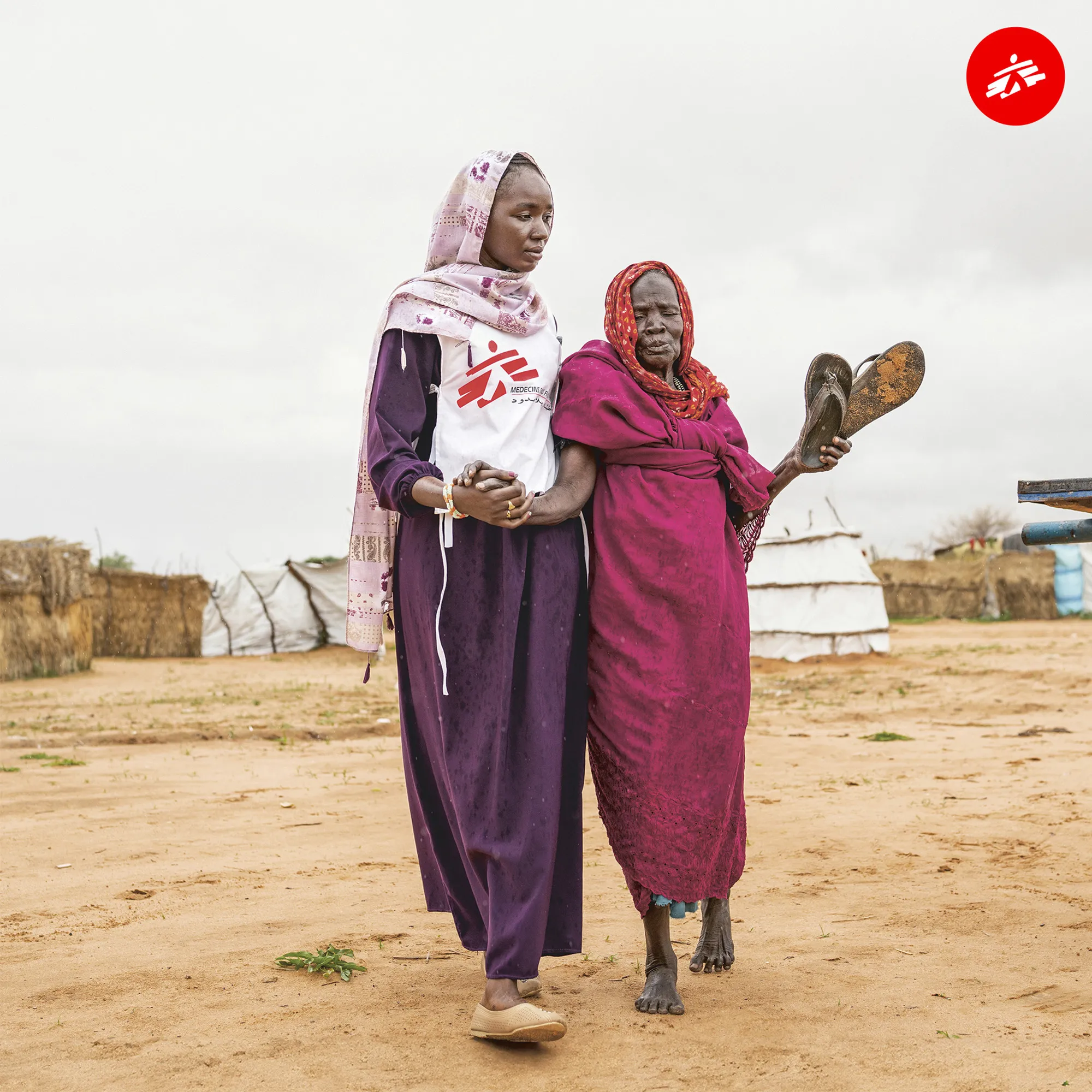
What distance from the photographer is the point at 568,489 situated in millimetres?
2506

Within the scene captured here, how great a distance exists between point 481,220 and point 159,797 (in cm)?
399

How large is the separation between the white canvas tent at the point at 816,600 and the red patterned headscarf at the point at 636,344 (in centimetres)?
1359

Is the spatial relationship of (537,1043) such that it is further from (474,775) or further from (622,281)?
(622,281)

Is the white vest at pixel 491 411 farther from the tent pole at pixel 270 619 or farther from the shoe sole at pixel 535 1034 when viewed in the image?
the tent pole at pixel 270 619

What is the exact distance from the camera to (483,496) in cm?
225

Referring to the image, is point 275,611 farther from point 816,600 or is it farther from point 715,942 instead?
point 715,942

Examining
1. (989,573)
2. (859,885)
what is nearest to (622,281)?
(859,885)

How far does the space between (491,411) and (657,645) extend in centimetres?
65

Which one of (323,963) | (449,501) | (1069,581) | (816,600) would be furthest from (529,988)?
(1069,581)

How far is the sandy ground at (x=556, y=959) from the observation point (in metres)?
2.18

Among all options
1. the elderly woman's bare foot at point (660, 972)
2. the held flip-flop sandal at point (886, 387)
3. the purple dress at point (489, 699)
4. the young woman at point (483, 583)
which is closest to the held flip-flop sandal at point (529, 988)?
the young woman at point (483, 583)

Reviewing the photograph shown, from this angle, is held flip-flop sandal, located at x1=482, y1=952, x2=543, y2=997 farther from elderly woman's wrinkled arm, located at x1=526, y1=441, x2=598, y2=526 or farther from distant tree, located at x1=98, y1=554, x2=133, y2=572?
distant tree, located at x1=98, y1=554, x2=133, y2=572

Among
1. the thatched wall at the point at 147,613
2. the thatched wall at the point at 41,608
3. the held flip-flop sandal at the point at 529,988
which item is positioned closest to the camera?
the held flip-flop sandal at the point at 529,988

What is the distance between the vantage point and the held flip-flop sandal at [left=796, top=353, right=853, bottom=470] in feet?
8.50
